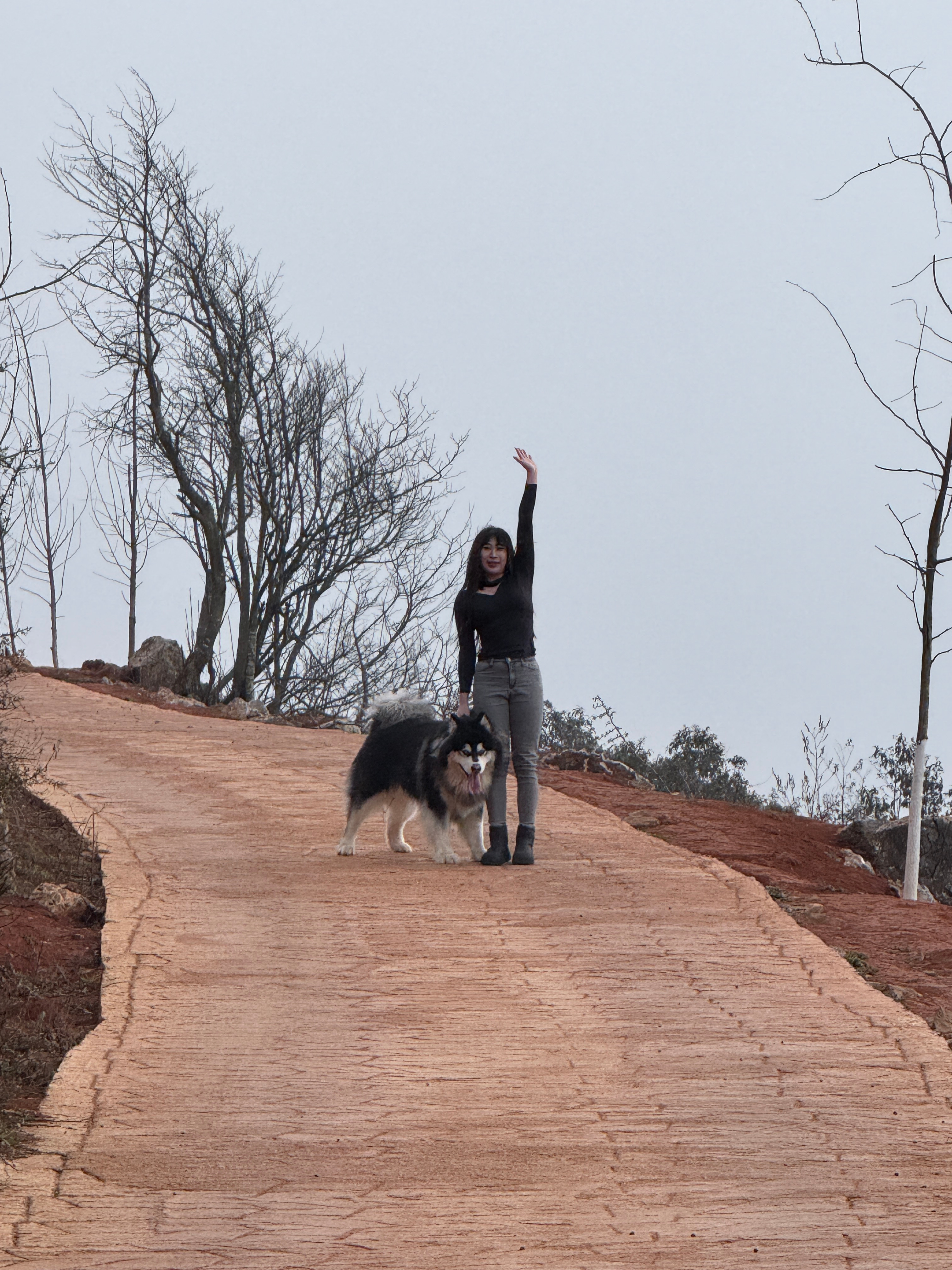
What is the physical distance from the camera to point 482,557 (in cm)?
1025

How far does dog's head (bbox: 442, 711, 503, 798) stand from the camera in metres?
10.0

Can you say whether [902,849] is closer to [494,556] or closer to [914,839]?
[914,839]

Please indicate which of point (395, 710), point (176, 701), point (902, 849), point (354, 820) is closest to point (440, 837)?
point (354, 820)

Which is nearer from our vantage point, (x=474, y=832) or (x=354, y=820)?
(x=474, y=832)

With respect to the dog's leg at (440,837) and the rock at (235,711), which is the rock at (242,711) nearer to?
the rock at (235,711)

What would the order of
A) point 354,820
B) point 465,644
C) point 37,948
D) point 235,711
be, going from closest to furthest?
point 37,948 → point 465,644 → point 354,820 → point 235,711

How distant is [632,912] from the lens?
30.1 ft

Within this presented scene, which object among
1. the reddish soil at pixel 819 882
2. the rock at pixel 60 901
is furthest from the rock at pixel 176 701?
the rock at pixel 60 901

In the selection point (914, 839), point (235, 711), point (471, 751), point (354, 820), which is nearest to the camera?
point (471, 751)

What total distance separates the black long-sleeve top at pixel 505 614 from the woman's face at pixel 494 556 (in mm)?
81

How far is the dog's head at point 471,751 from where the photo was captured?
10008mm

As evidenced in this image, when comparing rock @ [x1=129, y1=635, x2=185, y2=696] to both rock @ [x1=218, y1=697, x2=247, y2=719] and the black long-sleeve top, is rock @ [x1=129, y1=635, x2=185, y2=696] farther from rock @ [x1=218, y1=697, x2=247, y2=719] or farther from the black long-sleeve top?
the black long-sleeve top

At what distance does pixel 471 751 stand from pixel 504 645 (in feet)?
2.50

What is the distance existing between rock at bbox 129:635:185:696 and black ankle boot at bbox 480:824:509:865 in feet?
60.8
